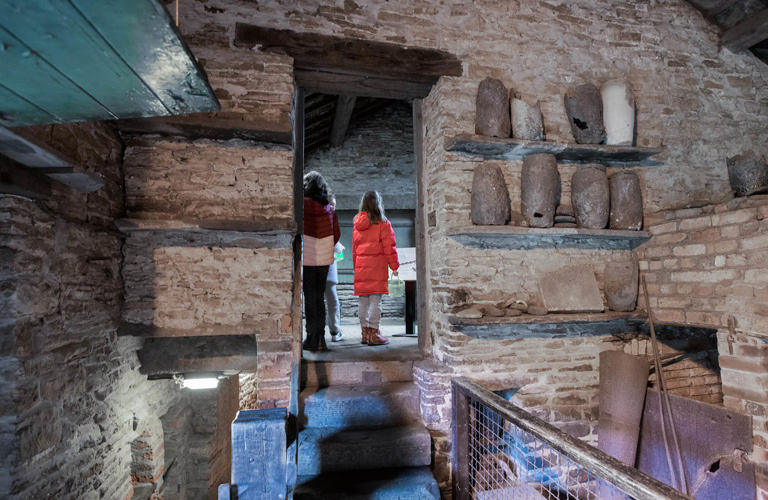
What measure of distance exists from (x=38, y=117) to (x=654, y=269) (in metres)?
4.21

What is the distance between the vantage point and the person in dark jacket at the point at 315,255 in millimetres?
3758

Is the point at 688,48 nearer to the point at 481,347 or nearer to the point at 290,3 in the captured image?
the point at 481,347

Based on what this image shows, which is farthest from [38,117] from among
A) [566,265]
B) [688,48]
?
[688,48]

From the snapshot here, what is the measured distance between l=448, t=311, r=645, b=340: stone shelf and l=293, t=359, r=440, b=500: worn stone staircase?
32.6 inches

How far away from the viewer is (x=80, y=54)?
1025 millimetres

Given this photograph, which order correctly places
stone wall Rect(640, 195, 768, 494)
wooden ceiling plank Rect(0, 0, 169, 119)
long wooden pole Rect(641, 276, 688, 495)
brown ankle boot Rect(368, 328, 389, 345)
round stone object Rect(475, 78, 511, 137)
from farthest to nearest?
brown ankle boot Rect(368, 328, 389, 345) → round stone object Rect(475, 78, 511, 137) → long wooden pole Rect(641, 276, 688, 495) → stone wall Rect(640, 195, 768, 494) → wooden ceiling plank Rect(0, 0, 169, 119)

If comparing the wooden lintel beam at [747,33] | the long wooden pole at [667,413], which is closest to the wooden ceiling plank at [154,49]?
the long wooden pole at [667,413]

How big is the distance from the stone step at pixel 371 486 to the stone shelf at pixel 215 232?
1.75 meters

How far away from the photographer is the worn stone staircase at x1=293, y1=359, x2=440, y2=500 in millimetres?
2498

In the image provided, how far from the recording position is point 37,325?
1.88 metres

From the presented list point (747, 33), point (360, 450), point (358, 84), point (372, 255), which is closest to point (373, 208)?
point (372, 255)

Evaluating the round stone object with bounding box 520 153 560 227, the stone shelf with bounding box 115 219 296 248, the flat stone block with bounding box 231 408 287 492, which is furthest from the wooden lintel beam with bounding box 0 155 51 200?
the round stone object with bounding box 520 153 560 227

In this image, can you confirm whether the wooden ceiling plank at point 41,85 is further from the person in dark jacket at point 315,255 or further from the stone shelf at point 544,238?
the person in dark jacket at point 315,255

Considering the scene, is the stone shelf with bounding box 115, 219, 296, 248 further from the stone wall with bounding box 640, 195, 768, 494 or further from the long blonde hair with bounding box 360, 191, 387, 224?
the stone wall with bounding box 640, 195, 768, 494
